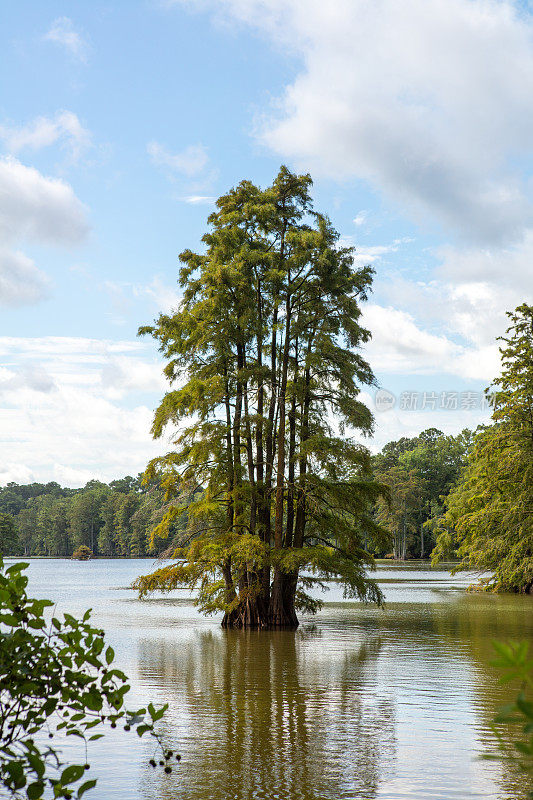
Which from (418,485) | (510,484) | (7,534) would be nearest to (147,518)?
(7,534)

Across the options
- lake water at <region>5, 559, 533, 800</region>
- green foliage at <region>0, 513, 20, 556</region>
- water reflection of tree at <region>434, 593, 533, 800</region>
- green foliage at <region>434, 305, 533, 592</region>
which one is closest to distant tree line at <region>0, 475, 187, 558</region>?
green foliage at <region>0, 513, 20, 556</region>

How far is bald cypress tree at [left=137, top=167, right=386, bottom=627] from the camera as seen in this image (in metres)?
20.2

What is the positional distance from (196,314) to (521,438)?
16.9 meters

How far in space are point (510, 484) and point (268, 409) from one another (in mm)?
15400

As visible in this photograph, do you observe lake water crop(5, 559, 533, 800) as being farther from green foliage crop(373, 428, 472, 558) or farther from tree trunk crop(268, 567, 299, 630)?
green foliage crop(373, 428, 472, 558)

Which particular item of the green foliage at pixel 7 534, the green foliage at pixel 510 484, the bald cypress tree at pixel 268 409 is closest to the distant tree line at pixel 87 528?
the green foliage at pixel 7 534

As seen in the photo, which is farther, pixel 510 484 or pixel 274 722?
pixel 510 484

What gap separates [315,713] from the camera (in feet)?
32.4

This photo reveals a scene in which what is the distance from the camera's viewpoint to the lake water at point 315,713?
6.95 metres

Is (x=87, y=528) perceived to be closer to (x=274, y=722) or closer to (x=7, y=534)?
(x=7, y=534)

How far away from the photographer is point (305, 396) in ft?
68.2

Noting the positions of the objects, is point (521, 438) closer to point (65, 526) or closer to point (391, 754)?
point (391, 754)

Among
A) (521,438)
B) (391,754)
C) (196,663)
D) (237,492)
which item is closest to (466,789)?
(391,754)

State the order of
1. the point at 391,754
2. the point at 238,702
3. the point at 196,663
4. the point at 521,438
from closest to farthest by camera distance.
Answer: the point at 391,754
the point at 238,702
the point at 196,663
the point at 521,438
